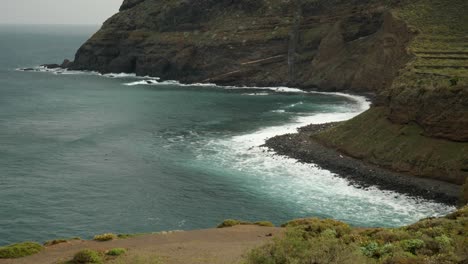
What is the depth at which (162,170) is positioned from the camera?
245 feet

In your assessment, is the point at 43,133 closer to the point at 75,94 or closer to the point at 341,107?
the point at 75,94

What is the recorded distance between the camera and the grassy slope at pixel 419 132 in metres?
67.6

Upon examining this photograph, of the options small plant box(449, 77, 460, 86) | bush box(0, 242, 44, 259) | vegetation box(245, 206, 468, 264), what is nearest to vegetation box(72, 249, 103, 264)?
bush box(0, 242, 44, 259)

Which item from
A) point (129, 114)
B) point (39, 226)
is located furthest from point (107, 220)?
point (129, 114)

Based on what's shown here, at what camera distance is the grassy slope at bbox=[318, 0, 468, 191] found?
67562mm

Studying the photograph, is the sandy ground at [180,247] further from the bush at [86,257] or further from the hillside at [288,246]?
the bush at [86,257]

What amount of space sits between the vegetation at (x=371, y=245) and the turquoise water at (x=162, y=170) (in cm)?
1838

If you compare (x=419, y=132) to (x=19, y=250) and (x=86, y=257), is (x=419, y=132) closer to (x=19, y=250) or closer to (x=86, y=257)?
(x=86, y=257)

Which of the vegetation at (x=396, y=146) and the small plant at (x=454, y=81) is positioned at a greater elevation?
the small plant at (x=454, y=81)

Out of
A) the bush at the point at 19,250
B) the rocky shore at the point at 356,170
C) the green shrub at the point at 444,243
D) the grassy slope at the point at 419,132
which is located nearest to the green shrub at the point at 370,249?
the green shrub at the point at 444,243

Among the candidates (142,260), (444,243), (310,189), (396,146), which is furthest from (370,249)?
(396,146)

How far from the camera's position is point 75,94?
14350cm

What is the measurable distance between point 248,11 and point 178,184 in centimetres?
11369

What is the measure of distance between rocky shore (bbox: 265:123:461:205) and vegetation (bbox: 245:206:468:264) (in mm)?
24324
